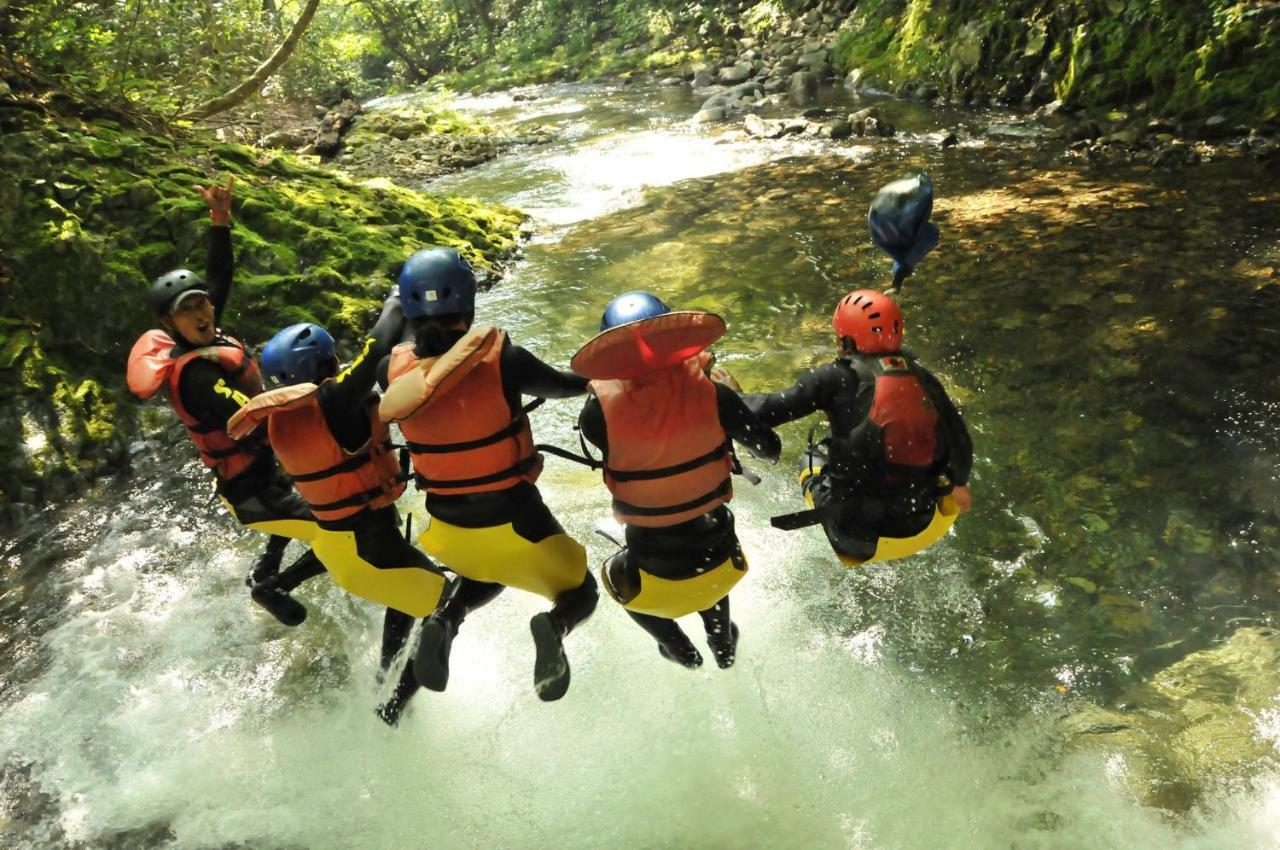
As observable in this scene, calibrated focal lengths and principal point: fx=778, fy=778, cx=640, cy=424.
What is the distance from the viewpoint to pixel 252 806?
368 cm

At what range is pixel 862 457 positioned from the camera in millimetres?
3205

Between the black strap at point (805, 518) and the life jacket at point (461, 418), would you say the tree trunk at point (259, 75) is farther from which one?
the black strap at point (805, 518)

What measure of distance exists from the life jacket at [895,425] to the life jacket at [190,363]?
2.96m

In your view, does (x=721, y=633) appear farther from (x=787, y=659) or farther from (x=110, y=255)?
(x=110, y=255)

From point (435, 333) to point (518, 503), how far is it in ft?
2.51

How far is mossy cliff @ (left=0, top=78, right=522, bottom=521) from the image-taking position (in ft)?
20.5

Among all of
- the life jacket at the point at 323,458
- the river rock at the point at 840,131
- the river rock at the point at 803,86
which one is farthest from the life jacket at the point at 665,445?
the river rock at the point at 803,86

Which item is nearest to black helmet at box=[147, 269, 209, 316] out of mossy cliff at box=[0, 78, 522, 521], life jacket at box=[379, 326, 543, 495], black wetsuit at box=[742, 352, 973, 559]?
life jacket at box=[379, 326, 543, 495]

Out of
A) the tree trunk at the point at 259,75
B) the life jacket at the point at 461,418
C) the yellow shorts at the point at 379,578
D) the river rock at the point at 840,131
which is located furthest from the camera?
the river rock at the point at 840,131

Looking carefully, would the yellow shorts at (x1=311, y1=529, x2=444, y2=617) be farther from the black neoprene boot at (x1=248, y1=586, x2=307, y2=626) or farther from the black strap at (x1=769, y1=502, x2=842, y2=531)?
the black strap at (x1=769, y1=502, x2=842, y2=531)

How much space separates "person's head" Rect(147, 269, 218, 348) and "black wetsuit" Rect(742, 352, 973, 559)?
270 centimetres

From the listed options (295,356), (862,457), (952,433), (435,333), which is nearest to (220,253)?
(295,356)

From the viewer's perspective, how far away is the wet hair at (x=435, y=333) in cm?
298

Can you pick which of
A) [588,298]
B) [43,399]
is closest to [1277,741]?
[588,298]
